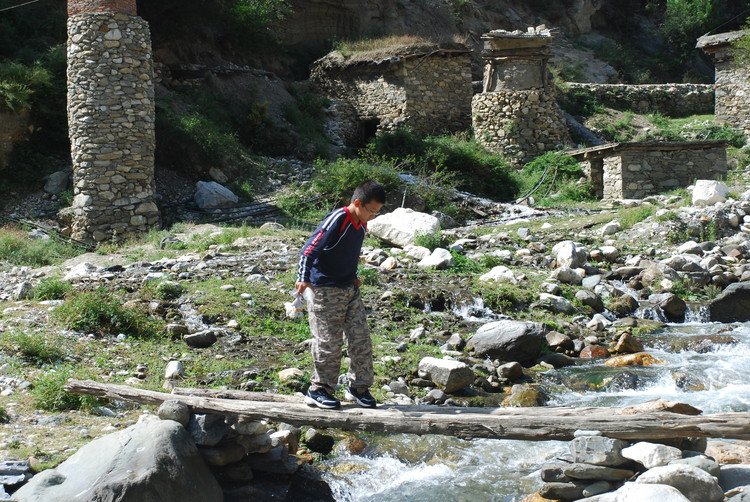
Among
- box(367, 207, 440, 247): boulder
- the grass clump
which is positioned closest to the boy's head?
box(367, 207, 440, 247): boulder

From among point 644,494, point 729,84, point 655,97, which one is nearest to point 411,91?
point 655,97

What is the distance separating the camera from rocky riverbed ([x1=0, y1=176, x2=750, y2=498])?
586 centimetres

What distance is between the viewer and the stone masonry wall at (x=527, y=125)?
18.8 m

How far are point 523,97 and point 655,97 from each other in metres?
7.47

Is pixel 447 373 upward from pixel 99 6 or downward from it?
downward

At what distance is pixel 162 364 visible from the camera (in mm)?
6109

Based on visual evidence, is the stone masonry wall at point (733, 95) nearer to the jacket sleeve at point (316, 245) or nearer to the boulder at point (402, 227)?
the boulder at point (402, 227)

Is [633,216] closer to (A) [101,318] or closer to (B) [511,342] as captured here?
(B) [511,342]

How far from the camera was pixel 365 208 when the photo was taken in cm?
428

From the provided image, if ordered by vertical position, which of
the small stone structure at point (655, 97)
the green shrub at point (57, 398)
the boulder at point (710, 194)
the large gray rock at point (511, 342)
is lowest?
the large gray rock at point (511, 342)

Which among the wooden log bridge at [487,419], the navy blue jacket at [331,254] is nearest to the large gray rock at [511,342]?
the wooden log bridge at [487,419]

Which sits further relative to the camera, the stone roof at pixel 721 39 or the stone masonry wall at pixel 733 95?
the stone masonry wall at pixel 733 95

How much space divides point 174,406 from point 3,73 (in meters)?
12.0

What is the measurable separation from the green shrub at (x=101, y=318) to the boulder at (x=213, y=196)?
7.06m
